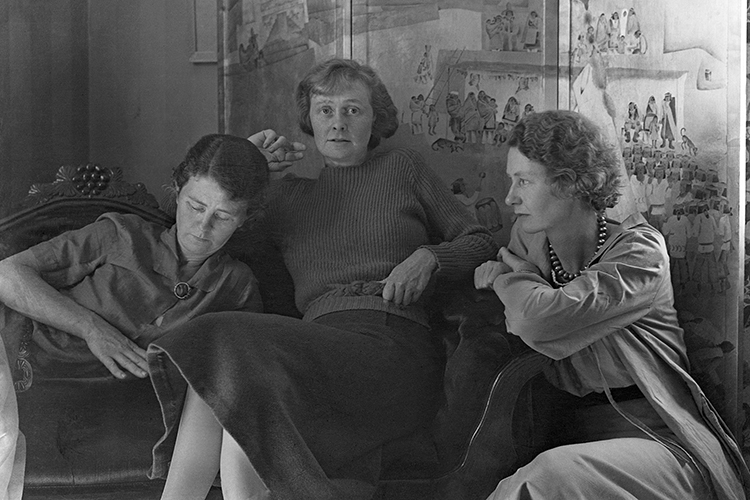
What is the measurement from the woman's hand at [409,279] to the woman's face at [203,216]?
1.20ft

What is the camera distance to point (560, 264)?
242 centimetres

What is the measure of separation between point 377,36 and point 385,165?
11.5 inches

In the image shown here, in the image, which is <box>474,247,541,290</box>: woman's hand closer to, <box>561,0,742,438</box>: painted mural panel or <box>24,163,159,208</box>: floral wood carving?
<box>561,0,742,438</box>: painted mural panel

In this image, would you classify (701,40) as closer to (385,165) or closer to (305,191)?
(385,165)

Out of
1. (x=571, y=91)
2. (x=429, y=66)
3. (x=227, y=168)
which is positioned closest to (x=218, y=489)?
(x=227, y=168)

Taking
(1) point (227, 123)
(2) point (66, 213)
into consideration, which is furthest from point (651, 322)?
(2) point (66, 213)

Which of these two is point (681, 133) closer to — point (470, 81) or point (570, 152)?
point (570, 152)

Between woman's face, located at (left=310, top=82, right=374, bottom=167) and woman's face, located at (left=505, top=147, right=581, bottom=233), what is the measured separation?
347 millimetres

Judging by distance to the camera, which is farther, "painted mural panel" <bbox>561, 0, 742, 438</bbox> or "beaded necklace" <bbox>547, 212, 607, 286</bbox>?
"painted mural panel" <bbox>561, 0, 742, 438</bbox>

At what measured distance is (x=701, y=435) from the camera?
2.37 m

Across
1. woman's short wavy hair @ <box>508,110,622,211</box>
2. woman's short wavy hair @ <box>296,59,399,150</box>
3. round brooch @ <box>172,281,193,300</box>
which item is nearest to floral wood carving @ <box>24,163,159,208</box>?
round brooch @ <box>172,281,193,300</box>

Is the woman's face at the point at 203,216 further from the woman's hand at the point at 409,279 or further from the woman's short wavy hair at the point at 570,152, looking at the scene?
the woman's short wavy hair at the point at 570,152

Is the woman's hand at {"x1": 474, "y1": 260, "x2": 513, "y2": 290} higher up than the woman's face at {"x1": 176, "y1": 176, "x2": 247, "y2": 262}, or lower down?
lower down

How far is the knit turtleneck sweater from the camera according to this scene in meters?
2.33
